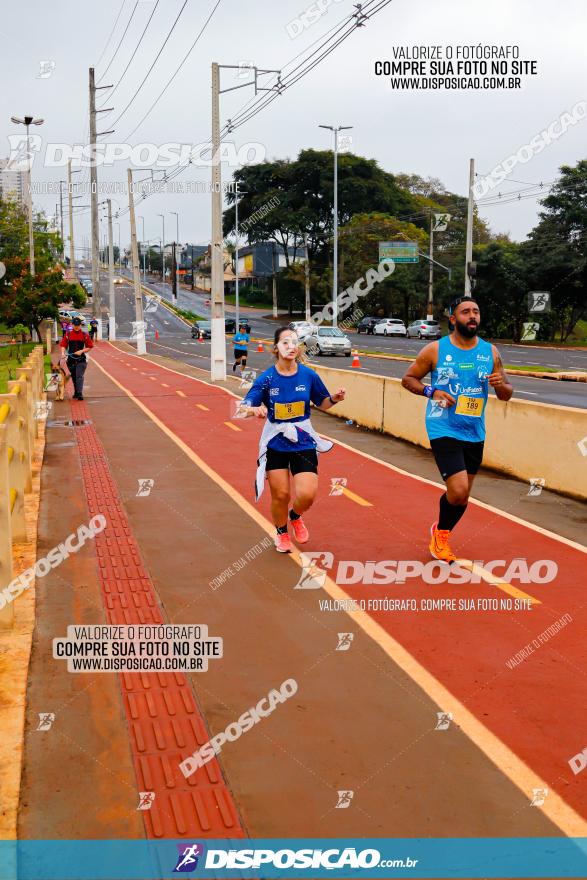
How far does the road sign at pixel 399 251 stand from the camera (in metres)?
71.6

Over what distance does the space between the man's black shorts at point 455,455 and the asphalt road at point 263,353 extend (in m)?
14.9

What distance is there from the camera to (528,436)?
38.7 feet

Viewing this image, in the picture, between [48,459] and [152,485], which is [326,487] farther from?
[48,459]

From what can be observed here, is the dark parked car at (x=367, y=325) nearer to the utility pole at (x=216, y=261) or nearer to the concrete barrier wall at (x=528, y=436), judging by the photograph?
the utility pole at (x=216, y=261)

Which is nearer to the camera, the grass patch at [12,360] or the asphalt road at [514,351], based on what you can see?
the grass patch at [12,360]

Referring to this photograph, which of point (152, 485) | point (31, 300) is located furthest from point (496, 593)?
point (31, 300)

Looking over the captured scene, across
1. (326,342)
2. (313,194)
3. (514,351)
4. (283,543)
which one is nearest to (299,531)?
(283,543)

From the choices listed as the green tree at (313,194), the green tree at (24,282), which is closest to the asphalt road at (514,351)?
the green tree at (313,194)

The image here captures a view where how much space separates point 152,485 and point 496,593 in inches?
215

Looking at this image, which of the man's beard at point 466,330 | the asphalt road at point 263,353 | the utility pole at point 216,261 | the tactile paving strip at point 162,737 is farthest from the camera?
the utility pole at point 216,261

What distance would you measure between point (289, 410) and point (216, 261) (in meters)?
21.7

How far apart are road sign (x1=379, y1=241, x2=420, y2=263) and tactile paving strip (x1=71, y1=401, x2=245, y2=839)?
6608cm

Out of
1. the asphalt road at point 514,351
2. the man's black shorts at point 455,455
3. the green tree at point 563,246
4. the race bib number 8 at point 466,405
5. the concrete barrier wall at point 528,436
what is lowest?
the asphalt road at point 514,351

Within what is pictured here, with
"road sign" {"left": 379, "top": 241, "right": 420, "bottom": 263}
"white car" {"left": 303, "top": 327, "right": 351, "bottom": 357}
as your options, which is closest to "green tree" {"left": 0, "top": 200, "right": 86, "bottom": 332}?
"white car" {"left": 303, "top": 327, "right": 351, "bottom": 357}
